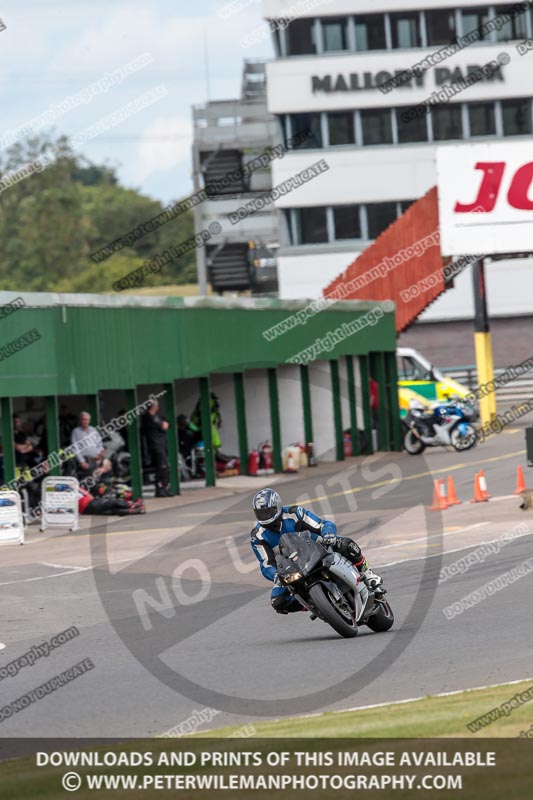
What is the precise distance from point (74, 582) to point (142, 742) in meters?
→ 9.71

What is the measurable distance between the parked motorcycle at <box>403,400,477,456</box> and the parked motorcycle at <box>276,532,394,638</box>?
21207 millimetres

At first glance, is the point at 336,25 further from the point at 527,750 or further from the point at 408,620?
the point at 527,750

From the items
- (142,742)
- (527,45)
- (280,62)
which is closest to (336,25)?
(280,62)

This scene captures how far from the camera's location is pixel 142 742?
930 cm

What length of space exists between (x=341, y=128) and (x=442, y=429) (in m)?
31.8

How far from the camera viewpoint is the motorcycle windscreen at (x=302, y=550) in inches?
495

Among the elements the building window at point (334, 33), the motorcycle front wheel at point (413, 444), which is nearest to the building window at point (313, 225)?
the building window at point (334, 33)

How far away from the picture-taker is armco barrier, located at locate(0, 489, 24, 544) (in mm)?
22922

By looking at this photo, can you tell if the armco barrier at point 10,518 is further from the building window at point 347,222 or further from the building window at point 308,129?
the building window at point 308,129

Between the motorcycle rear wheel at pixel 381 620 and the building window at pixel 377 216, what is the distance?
167 feet

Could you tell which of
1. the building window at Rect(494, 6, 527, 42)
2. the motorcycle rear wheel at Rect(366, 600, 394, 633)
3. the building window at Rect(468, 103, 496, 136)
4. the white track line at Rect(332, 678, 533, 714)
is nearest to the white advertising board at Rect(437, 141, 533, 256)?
the motorcycle rear wheel at Rect(366, 600, 394, 633)

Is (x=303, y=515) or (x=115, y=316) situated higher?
(x=115, y=316)

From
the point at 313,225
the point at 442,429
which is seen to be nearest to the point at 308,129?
the point at 313,225

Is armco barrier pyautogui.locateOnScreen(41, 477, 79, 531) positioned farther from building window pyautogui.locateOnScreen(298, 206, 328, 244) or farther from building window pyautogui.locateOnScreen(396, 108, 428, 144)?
building window pyautogui.locateOnScreen(396, 108, 428, 144)
